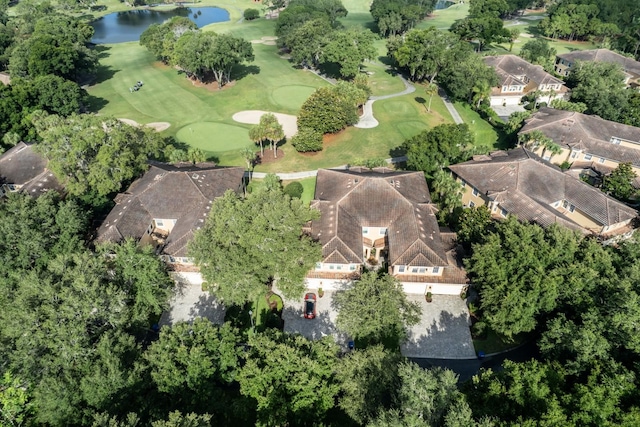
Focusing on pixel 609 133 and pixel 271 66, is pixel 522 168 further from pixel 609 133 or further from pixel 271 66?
pixel 271 66

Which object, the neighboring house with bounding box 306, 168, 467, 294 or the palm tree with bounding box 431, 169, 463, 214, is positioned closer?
the neighboring house with bounding box 306, 168, 467, 294

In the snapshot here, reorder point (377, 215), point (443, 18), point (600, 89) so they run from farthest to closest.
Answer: point (443, 18) → point (600, 89) → point (377, 215)

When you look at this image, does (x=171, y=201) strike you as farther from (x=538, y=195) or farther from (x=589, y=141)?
(x=589, y=141)

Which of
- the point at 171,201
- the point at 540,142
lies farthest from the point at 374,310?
the point at 540,142

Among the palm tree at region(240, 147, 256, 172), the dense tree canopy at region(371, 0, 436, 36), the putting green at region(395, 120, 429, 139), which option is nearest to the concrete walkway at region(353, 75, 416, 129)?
the putting green at region(395, 120, 429, 139)

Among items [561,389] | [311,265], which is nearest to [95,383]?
[311,265]

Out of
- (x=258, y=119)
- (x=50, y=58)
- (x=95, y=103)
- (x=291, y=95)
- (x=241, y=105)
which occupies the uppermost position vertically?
(x=50, y=58)

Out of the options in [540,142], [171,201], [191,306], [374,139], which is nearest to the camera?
[191,306]

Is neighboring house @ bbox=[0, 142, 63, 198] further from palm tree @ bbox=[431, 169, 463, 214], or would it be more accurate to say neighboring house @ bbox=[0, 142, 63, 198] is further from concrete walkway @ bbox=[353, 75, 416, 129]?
concrete walkway @ bbox=[353, 75, 416, 129]
